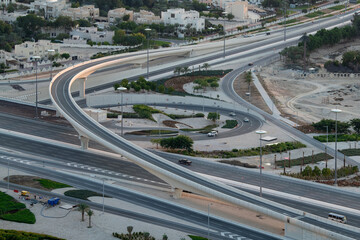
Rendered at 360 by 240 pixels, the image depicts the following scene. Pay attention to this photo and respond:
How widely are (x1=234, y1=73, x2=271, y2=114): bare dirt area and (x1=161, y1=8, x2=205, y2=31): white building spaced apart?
45.2m

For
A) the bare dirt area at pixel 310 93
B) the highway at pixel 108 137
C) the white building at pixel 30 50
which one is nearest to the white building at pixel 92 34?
the white building at pixel 30 50

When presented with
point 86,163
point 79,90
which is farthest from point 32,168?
point 79,90

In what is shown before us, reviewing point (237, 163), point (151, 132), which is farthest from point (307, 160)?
point (151, 132)

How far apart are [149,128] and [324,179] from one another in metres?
30.5

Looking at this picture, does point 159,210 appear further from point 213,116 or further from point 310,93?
point 310,93

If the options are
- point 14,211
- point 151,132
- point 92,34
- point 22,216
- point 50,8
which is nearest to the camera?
point 22,216

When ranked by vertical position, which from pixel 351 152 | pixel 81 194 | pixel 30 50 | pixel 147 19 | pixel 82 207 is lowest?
pixel 81 194

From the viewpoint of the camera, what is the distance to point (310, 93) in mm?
139500

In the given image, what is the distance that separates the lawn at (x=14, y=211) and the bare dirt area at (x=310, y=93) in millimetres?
52967

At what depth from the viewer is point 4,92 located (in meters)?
129

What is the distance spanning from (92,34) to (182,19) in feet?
85.1

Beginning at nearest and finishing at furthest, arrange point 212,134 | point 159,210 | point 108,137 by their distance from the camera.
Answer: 1. point 159,210
2. point 108,137
3. point 212,134

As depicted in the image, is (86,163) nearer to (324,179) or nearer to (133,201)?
(133,201)

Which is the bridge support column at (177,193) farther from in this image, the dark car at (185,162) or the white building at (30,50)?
the white building at (30,50)
